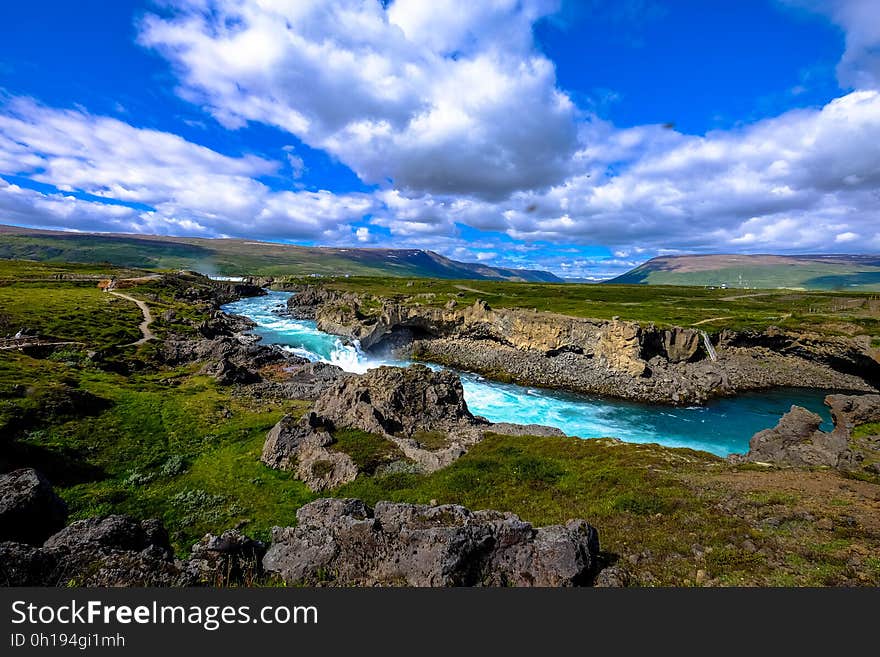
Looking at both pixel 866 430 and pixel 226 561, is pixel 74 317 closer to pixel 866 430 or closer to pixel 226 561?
pixel 226 561

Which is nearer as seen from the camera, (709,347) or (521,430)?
(521,430)

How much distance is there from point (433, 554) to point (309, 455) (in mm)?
14369

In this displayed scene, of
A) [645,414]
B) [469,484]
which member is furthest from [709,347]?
[469,484]

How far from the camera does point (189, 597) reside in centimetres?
639

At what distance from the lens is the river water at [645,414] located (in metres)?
41.1

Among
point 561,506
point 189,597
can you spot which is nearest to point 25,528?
point 189,597

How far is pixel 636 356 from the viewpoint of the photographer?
56219 millimetres

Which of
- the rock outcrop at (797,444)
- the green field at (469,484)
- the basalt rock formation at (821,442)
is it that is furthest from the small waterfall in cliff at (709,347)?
the green field at (469,484)

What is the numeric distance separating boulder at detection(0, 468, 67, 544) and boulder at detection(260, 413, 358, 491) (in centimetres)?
968

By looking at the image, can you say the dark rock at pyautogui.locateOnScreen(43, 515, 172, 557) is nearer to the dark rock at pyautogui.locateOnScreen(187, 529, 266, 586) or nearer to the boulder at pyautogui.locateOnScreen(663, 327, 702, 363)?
the dark rock at pyautogui.locateOnScreen(187, 529, 266, 586)

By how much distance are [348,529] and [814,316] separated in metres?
103

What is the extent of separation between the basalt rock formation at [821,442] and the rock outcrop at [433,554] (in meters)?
16.7

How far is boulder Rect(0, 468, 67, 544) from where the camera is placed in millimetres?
9828

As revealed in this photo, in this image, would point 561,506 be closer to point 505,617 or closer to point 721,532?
point 721,532
